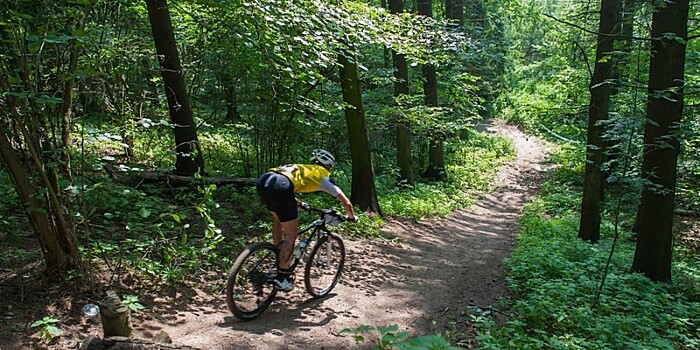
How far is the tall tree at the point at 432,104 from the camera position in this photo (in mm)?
15203

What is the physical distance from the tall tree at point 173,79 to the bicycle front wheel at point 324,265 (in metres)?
3.58

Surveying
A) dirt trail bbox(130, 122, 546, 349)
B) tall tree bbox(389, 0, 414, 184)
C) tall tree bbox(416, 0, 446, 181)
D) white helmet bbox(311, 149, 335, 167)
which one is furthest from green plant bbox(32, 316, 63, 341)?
tall tree bbox(416, 0, 446, 181)

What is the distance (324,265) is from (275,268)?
3.00 feet

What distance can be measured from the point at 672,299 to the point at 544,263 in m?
1.87

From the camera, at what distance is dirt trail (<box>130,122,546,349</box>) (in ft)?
15.7

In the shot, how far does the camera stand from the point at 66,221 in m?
4.72

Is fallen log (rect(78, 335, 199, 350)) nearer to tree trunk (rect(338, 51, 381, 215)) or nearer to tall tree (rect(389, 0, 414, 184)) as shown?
tree trunk (rect(338, 51, 381, 215))

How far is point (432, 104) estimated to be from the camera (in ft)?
54.4

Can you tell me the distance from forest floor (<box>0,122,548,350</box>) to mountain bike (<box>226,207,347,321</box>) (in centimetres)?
16

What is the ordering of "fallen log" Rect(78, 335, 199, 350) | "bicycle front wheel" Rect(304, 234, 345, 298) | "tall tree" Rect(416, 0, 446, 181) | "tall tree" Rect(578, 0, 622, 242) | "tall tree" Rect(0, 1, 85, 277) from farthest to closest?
"tall tree" Rect(416, 0, 446, 181), "tall tree" Rect(578, 0, 622, 242), "bicycle front wheel" Rect(304, 234, 345, 298), "tall tree" Rect(0, 1, 85, 277), "fallen log" Rect(78, 335, 199, 350)

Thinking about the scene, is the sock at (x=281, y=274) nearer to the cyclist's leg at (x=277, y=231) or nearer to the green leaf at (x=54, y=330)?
the cyclist's leg at (x=277, y=231)

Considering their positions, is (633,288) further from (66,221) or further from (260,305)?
(66,221)

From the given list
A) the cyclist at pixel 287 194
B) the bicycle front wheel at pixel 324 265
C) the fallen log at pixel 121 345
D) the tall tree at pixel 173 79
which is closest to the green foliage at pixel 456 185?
the tall tree at pixel 173 79

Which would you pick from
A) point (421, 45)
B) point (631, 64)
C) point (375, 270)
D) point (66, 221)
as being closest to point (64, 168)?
point (66, 221)
